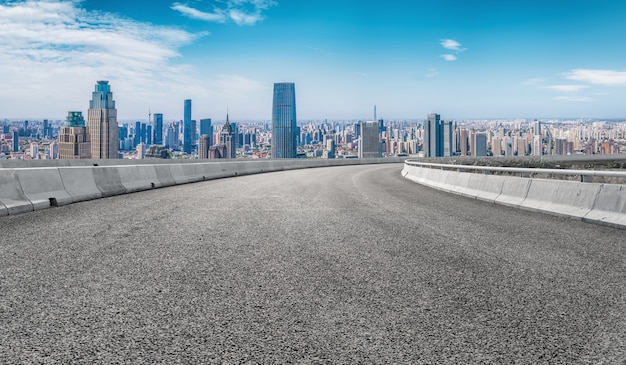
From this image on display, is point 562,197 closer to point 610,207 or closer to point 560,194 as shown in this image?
point 560,194

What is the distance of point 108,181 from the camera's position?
15.0 metres

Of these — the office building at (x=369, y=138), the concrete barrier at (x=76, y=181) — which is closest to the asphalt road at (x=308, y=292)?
the concrete barrier at (x=76, y=181)

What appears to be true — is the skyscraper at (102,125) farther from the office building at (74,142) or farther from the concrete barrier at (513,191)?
the concrete barrier at (513,191)

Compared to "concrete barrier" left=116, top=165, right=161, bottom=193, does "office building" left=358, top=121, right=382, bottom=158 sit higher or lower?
higher

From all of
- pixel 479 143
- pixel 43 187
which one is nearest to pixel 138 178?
pixel 43 187

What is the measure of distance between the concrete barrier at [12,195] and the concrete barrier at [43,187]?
0.13 metres

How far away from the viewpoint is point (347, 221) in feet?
31.6

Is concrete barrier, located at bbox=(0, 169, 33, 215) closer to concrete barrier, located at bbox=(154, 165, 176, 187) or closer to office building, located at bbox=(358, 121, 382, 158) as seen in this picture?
concrete barrier, located at bbox=(154, 165, 176, 187)

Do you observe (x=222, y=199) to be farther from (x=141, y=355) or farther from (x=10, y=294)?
(x=141, y=355)

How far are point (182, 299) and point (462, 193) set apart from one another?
1412 cm

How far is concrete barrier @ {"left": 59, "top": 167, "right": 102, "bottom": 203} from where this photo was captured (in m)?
12.8

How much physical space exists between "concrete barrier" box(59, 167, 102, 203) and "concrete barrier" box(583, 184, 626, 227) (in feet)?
39.2

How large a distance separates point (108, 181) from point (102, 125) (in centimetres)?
8808

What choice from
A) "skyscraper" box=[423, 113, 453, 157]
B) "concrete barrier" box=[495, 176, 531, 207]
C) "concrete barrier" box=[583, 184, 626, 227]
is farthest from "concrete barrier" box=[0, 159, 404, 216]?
"skyscraper" box=[423, 113, 453, 157]
